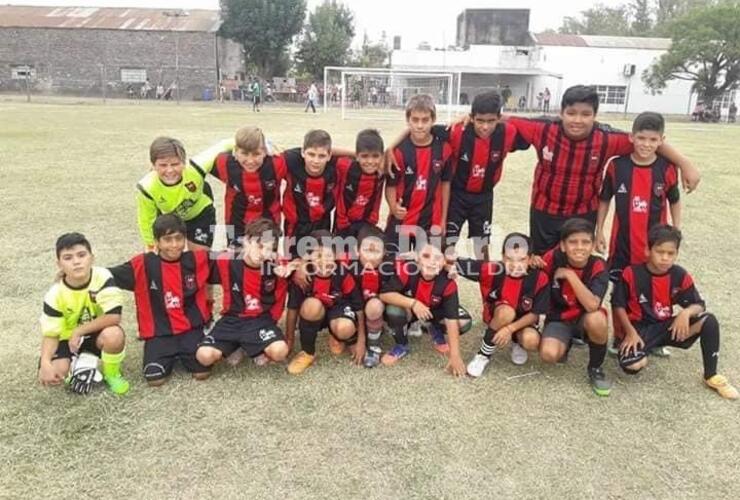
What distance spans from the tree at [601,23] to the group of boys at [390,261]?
61.6 m

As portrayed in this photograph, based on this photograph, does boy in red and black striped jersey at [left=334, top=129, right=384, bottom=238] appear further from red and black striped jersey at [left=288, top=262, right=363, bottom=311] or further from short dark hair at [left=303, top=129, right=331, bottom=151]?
red and black striped jersey at [left=288, top=262, right=363, bottom=311]

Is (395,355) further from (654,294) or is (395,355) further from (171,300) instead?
(654,294)

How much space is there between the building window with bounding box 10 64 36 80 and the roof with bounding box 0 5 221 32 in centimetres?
245

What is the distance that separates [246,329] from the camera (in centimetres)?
348

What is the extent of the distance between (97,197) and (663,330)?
268 inches

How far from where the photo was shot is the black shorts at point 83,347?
125 inches

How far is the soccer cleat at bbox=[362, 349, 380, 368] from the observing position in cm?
354

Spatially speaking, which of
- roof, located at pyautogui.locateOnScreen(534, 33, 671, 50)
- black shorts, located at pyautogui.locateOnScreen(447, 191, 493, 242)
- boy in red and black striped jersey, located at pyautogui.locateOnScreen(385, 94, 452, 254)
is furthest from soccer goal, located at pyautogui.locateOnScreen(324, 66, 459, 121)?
boy in red and black striped jersey, located at pyautogui.locateOnScreen(385, 94, 452, 254)

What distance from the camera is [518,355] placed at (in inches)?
143

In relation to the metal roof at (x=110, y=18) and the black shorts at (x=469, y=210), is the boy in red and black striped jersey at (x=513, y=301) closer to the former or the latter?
the black shorts at (x=469, y=210)

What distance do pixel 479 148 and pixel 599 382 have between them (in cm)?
172

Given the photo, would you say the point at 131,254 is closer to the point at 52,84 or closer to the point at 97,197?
the point at 97,197

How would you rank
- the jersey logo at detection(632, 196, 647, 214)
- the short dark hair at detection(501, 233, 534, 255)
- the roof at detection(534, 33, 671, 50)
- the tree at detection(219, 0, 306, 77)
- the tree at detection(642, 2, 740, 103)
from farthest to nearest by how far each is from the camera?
the roof at detection(534, 33, 671, 50) → the tree at detection(219, 0, 306, 77) → the tree at detection(642, 2, 740, 103) → the jersey logo at detection(632, 196, 647, 214) → the short dark hair at detection(501, 233, 534, 255)

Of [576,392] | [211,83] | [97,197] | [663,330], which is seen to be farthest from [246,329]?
[211,83]
